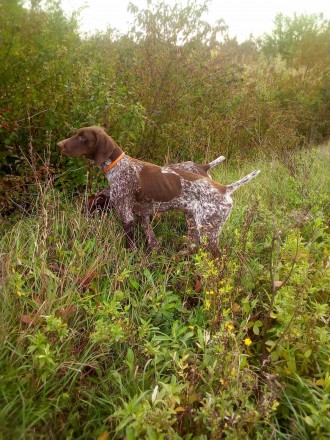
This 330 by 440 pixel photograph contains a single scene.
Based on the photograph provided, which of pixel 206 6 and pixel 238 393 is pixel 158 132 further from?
pixel 238 393

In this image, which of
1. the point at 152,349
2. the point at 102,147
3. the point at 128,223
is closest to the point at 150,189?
the point at 128,223

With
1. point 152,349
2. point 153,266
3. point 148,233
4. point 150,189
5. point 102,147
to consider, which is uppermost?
point 102,147

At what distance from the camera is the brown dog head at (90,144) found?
301cm

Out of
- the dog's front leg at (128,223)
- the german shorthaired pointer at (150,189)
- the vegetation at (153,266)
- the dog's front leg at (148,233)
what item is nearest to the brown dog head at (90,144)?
the german shorthaired pointer at (150,189)

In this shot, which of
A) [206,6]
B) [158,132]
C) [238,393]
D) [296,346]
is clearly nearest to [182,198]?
[296,346]

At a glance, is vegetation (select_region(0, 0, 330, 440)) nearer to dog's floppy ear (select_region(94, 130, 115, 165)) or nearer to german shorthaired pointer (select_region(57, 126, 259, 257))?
german shorthaired pointer (select_region(57, 126, 259, 257))

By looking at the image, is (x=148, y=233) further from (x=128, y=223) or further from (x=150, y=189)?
(x=150, y=189)

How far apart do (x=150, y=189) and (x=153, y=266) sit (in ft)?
2.34

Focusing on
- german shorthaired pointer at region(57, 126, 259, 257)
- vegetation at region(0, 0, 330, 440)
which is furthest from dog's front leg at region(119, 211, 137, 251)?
vegetation at region(0, 0, 330, 440)

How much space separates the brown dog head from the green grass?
62cm

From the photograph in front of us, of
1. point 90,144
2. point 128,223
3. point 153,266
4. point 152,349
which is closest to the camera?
point 152,349

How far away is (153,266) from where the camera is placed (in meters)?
2.94

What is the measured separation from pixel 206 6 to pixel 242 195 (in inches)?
110

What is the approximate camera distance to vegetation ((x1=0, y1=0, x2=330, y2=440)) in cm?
162
